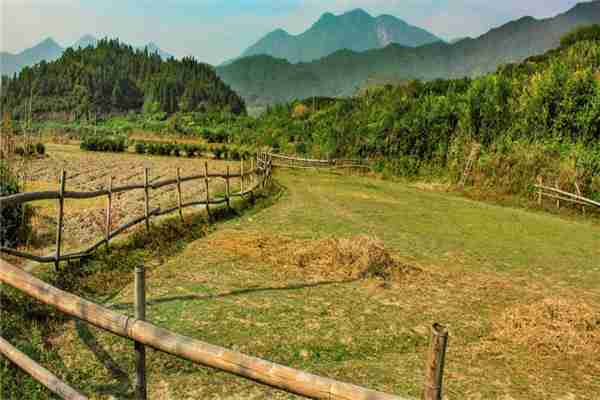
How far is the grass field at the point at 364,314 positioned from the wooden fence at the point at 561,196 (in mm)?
5521

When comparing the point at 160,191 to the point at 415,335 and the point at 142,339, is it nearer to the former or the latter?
the point at 415,335

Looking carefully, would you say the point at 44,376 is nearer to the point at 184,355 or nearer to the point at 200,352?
the point at 184,355

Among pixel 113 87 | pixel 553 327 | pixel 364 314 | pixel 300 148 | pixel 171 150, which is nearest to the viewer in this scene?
pixel 553 327

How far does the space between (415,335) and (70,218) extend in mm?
9006

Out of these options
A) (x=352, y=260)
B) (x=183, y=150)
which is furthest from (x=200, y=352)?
(x=183, y=150)

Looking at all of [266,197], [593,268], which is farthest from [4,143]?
[593,268]

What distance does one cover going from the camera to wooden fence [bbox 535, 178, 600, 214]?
49.3 ft

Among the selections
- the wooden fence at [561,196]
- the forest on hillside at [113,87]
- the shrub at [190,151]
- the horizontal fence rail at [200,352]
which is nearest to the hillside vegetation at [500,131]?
the wooden fence at [561,196]

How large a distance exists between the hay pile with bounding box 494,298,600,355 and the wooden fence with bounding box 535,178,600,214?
10.7 metres

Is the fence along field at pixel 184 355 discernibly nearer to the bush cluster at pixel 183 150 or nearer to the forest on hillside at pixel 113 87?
the bush cluster at pixel 183 150

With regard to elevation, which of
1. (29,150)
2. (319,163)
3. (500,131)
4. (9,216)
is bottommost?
(319,163)

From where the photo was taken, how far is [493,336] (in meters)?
5.22

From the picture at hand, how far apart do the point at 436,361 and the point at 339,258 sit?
5140 millimetres

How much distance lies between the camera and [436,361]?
6.86 ft
